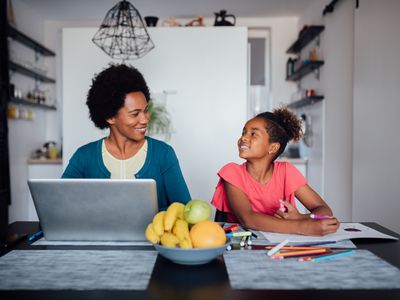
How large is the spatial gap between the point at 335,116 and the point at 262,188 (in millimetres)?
1869

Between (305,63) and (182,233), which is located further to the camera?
(305,63)

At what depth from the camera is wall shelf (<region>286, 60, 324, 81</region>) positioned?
11.6ft

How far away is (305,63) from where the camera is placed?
3588mm

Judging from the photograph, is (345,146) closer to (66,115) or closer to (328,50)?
(328,50)

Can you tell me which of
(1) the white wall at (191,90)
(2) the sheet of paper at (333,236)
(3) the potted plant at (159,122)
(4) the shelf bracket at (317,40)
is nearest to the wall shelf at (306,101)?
(4) the shelf bracket at (317,40)

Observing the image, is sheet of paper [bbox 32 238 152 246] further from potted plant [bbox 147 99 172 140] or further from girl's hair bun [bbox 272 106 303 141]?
potted plant [bbox 147 99 172 140]

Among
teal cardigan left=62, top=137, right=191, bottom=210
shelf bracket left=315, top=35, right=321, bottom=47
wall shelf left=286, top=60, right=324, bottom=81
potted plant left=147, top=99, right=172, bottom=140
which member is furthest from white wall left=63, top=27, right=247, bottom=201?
teal cardigan left=62, top=137, right=191, bottom=210

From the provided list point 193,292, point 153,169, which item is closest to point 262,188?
point 153,169

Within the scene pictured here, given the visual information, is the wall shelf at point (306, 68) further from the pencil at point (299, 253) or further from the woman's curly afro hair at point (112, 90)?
the pencil at point (299, 253)

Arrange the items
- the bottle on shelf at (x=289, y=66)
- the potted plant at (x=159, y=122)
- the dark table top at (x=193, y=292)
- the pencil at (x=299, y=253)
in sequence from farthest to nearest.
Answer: the bottle on shelf at (x=289, y=66) < the potted plant at (x=159, y=122) < the pencil at (x=299, y=253) < the dark table top at (x=193, y=292)

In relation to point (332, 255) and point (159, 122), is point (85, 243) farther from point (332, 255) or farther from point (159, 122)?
point (159, 122)

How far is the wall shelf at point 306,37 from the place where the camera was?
3.55 meters

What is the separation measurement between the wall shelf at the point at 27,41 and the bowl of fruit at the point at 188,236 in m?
3.13

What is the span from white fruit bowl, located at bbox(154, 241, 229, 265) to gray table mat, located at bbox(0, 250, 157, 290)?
6 cm
